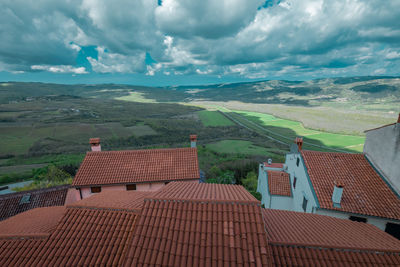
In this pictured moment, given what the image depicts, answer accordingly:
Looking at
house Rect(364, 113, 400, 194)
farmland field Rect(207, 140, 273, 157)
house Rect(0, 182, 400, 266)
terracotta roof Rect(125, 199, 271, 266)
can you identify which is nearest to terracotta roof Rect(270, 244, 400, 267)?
house Rect(0, 182, 400, 266)

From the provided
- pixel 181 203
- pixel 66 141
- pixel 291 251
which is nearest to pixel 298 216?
pixel 291 251

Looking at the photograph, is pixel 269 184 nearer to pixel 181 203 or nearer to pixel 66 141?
pixel 181 203

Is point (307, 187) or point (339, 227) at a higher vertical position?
point (339, 227)

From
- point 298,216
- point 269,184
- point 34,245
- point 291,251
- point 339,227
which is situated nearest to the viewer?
point 291,251

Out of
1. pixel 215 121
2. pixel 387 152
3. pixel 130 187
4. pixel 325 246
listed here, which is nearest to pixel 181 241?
pixel 325 246

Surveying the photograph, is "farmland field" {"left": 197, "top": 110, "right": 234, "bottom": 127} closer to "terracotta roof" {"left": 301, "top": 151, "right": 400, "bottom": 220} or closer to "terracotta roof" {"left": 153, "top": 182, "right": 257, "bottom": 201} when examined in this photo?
"terracotta roof" {"left": 301, "top": 151, "right": 400, "bottom": 220}

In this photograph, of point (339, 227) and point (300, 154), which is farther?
point (300, 154)
